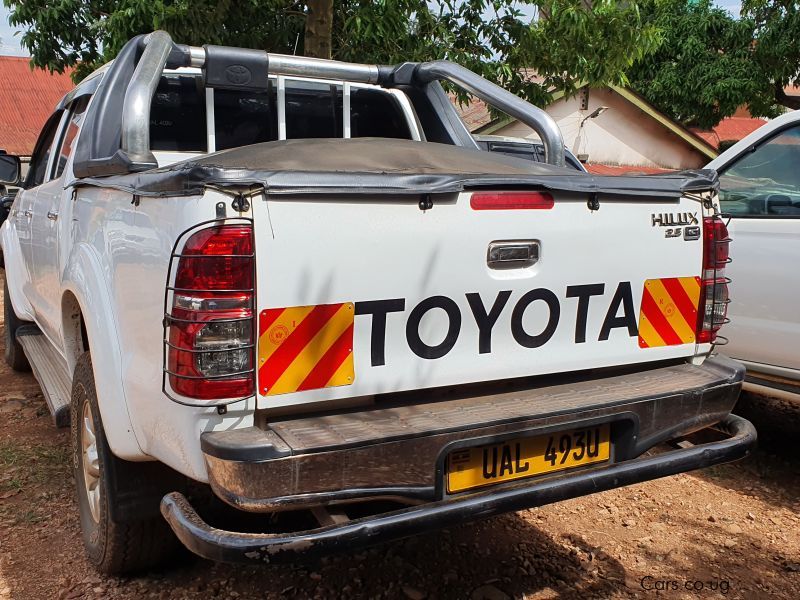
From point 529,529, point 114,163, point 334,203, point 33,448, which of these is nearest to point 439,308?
point 334,203

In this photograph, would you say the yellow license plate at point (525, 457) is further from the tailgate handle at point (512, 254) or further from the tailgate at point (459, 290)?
the tailgate handle at point (512, 254)

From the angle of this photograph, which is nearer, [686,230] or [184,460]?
[184,460]

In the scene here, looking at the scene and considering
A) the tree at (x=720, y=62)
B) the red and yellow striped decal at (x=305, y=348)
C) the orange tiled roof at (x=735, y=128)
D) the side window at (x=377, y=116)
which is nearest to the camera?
the red and yellow striped decal at (x=305, y=348)

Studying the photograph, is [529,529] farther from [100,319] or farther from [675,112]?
[675,112]

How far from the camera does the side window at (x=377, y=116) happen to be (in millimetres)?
4145

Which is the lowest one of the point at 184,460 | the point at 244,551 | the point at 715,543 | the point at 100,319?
the point at 715,543

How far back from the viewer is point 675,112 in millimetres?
22109

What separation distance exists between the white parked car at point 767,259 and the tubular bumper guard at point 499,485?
1.30m

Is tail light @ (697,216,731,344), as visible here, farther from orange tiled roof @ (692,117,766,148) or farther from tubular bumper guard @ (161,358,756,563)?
orange tiled roof @ (692,117,766,148)

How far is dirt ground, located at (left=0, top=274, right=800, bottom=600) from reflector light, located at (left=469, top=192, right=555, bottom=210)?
1.42 meters

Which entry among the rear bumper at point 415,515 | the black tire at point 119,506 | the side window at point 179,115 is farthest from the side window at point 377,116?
the rear bumper at point 415,515

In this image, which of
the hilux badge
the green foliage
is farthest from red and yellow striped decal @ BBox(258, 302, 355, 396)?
the green foliage

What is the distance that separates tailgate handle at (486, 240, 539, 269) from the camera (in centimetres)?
229

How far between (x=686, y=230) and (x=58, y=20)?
25.4 ft
